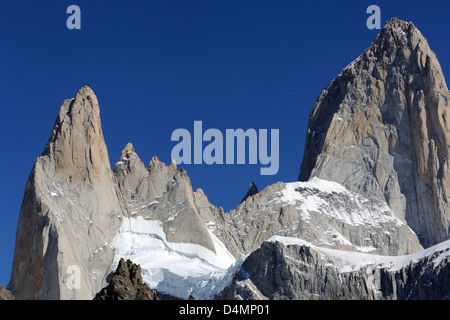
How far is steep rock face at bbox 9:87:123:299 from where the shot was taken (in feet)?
500

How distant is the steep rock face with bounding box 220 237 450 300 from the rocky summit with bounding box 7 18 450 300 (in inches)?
6.5

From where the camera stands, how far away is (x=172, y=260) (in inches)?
6742

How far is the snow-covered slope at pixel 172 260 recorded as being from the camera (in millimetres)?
158000

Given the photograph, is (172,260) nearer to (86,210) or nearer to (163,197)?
(86,210)

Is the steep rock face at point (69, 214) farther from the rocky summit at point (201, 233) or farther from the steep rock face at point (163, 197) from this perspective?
the steep rock face at point (163, 197)

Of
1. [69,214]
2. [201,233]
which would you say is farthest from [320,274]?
[201,233]

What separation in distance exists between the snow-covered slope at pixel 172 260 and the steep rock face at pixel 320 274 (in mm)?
16868

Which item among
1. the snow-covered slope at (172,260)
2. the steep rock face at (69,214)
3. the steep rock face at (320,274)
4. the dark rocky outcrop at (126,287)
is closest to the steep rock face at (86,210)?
the steep rock face at (69,214)

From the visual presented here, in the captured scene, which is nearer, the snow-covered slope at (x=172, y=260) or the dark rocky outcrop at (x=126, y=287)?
the dark rocky outcrop at (x=126, y=287)

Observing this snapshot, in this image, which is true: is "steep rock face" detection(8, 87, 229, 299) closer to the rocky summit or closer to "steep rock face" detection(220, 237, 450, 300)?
the rocky summit

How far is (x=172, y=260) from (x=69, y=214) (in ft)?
61.6

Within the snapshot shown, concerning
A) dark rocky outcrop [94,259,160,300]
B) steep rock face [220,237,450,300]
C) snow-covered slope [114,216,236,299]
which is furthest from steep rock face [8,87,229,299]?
dark rocky outcrop [94,259,160,300]

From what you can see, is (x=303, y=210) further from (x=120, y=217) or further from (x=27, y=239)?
(x=27, y=239)

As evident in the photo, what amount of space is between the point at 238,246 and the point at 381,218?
89.6 ft
